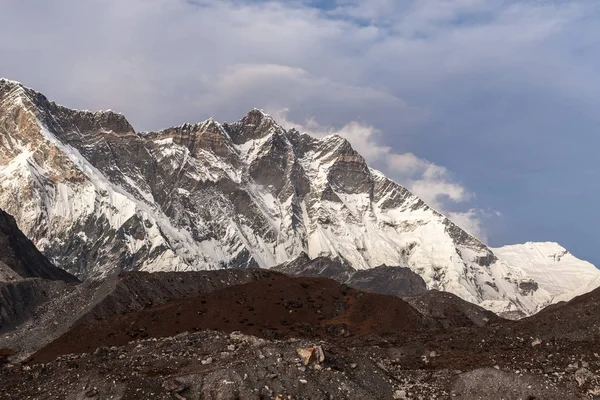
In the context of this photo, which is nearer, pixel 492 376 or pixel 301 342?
pixel 492 376

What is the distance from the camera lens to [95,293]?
114438 millimetres

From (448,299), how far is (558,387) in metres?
73.7

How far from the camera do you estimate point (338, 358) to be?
5209 cm

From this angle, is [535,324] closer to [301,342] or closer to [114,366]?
[301,342]

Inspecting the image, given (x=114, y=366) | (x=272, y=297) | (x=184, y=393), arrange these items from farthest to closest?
(x=272, y=297), (x=114, y=366), (x=184, y=393)

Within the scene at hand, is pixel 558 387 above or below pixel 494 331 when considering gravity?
below

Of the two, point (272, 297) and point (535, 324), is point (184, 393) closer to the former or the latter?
point (535, 324)

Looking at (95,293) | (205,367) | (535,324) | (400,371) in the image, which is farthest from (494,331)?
(95,293)

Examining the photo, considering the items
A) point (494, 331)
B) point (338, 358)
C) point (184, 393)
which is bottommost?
point (184, 393)

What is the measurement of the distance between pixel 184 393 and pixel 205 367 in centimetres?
494

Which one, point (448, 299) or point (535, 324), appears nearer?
point (535, 324)

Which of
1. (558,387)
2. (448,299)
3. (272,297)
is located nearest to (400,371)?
(558,387)

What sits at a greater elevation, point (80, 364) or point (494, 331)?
point (494, 331)

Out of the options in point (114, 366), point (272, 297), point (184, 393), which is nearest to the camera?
point (184, 393)
